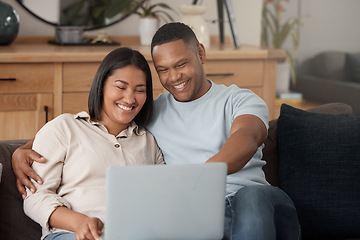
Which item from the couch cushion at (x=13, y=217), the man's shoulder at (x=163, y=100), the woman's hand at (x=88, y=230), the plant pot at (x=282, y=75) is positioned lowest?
the couch cushion at (x=13, y=217)

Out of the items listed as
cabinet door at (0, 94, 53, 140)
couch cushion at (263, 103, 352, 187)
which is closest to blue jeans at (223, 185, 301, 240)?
couch cushion at (263, 103, 352, 187)

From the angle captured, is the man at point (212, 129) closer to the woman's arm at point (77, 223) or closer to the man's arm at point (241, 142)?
the man's arm at point (241, 142)

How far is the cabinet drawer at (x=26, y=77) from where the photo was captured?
249cm

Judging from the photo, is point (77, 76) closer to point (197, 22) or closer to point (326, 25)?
point (197, 22)

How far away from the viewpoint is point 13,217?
5.13 feet

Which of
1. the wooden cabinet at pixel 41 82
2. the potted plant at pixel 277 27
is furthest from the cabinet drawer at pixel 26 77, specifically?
the potted plant at pixel 277 27

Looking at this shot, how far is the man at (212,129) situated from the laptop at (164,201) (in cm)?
21

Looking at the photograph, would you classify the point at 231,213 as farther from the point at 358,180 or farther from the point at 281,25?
the point at 281,25

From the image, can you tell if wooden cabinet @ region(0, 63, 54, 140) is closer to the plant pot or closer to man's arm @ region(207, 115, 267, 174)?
man's arm @ region(207, 115, 267, 174)

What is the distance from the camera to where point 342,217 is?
1.78 metres

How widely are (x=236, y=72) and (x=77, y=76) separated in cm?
87

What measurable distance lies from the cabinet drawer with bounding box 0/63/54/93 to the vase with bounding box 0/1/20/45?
308mm

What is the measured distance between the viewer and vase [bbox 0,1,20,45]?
270 cm

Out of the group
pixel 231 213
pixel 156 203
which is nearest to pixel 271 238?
pixel 231 213
